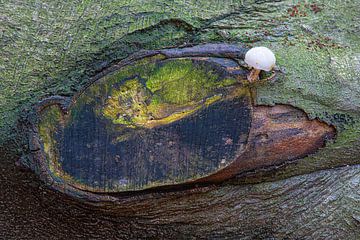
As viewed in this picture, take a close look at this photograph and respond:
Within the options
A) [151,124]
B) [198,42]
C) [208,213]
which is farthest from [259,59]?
[208,213]

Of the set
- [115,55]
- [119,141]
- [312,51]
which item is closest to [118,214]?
[119,141]

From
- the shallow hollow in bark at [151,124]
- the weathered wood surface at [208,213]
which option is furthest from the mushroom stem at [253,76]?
the weathered wood surface at [208,213]

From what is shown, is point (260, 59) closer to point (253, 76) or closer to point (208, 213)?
point (253, 76)

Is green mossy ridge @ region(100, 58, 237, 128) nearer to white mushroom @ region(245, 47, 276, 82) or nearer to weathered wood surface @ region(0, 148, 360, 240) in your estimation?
white mushroom @ region(245, 47, 276, 82)

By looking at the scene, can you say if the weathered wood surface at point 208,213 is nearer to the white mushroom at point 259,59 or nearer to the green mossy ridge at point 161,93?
the green mossy ridge at point 161,93

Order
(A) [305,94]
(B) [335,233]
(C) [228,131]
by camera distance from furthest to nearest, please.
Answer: (B) [335,233] → (A) [305,94] → (C) [228,131]

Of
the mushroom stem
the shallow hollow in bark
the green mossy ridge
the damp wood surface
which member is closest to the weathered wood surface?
the damp wood surface

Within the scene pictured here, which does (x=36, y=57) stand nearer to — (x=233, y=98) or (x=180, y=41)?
(x=180, y=41)
